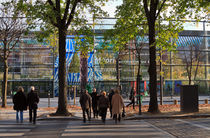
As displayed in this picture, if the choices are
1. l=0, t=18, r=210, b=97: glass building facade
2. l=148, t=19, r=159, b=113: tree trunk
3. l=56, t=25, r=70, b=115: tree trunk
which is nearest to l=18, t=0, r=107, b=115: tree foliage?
l=56, t=25, r=70, b=115: tree trunk

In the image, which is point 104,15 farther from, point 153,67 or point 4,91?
point 4,91

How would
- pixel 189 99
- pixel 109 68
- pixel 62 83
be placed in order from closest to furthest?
pixel 62 83 < pixel 189 99 < pixel 109 68

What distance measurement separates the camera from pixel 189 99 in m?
16.7

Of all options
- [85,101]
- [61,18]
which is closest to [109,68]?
[61,18]

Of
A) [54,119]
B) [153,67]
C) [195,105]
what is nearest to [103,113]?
[54,119]

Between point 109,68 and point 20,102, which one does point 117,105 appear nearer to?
point 20,102

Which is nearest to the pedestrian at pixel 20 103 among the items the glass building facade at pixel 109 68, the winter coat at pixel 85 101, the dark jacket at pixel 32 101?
the dark jacket at pixel 32 101

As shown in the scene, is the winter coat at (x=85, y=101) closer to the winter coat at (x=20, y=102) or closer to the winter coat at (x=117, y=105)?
the winter coat at (x=117, y=105)

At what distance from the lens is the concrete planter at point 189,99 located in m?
16.6

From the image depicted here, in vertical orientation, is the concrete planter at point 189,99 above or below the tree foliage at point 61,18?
below

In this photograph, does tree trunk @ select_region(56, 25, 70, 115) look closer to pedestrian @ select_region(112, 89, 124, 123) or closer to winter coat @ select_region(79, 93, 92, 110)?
winter coat @ select_region(79, 93, 92, 110)

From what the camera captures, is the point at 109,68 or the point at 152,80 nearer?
the point at 152,80

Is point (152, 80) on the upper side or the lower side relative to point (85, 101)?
upper

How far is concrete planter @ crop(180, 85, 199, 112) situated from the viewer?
54.4 ft
